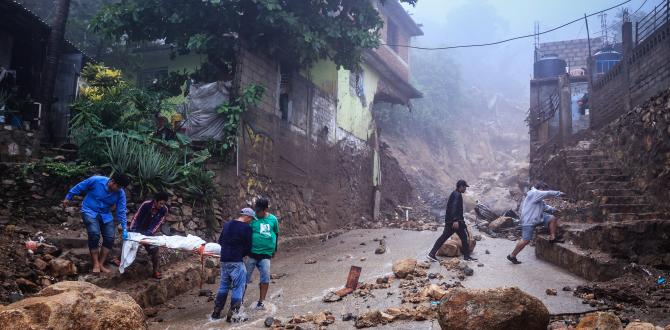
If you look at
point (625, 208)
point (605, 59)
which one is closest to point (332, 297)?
point (625, 208)

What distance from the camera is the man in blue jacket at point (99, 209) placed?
646cm

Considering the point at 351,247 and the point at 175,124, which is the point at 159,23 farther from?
the point at 351,247

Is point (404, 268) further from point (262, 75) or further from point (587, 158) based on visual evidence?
point (587, 158)

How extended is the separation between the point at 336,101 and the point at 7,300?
37.9 ft

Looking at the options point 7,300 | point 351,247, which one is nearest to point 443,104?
point 351,247

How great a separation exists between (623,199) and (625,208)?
0.38 meters

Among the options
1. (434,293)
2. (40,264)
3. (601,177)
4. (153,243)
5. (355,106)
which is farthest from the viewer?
(355,106)

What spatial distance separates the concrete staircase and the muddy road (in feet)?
1.11

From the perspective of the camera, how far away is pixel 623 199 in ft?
33.3

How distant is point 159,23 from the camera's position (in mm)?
11656

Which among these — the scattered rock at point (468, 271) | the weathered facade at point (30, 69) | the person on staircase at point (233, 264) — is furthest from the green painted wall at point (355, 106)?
the person on staircase at point (233, 264)

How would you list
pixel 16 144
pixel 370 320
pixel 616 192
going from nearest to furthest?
pixel 370 320 → pixel 16 144 → pixel 616 192

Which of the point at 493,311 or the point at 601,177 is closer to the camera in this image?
the point at 493,311

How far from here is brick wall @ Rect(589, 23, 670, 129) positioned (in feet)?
33.7
